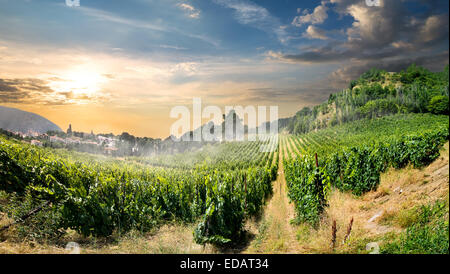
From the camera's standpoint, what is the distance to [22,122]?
8.61m

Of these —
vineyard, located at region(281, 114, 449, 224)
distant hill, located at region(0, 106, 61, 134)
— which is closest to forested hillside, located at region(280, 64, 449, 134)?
vineyard, located at region(281, 114, 449, 224)

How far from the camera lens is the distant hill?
27.3 ft

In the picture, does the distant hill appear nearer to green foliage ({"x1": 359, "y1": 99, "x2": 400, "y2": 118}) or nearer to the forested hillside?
the forested hillside

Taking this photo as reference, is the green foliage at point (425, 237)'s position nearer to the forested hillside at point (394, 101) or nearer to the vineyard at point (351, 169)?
the vineyard at point (351, 169)

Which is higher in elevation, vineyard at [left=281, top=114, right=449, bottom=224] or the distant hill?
the distant hill

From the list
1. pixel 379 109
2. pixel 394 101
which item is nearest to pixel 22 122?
pixel 379 109

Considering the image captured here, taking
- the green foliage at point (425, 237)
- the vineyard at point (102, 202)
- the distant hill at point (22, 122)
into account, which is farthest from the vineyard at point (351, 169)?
the distant hill at point (22, 122)

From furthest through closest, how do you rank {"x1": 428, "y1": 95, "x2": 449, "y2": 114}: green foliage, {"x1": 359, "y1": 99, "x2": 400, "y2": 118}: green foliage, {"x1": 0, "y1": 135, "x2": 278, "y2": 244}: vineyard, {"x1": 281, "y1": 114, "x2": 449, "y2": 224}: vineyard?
{"x1": 359, "y1": 99, "x2": 400, "y2": 118}: green foliage
{"x1": 428, "y1": 95, "x2": 449, "y2": 114}: green foliage
{"x1": 281, "y1": 114, "x2": 449, "y2": 224}: vineyard
{"x1": 0, "y1": 135, "x2": 278, "y2": 244}: vineyard

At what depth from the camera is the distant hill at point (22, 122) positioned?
327 inches

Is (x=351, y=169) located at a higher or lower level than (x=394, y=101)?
lower

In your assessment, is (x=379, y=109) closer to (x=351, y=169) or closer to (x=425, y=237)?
(x=351, y=169)

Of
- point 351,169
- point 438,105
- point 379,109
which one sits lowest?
point 351,169

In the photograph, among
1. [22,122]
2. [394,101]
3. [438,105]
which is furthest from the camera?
[394,101]
